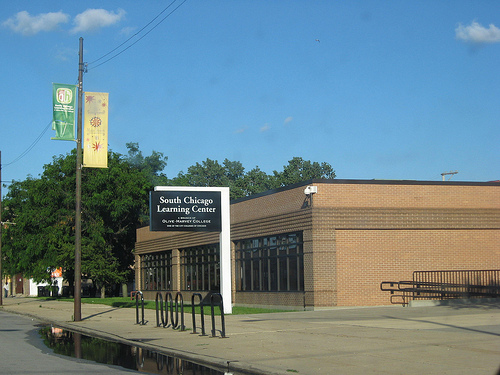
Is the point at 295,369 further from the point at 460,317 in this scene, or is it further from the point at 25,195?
the point at 25,195

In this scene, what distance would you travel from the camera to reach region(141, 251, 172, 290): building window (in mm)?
41469

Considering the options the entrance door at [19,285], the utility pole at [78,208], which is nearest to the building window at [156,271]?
the utility pole at [78,208]

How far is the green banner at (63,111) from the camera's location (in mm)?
23078

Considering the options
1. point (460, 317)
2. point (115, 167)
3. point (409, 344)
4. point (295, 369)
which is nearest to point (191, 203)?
point (460, 317)

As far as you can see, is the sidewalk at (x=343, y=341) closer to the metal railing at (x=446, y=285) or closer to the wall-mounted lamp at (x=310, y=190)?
the metal railing at (x=446, y=285)

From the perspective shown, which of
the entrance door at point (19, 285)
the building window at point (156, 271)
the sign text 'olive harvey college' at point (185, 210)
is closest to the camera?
the sign text 'olive harvey college' at point (185, 210)

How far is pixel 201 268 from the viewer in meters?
36.1

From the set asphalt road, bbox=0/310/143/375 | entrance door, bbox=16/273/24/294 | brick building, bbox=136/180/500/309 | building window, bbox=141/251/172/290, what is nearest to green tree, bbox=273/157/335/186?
entrance door, bbox=16/273/24/294

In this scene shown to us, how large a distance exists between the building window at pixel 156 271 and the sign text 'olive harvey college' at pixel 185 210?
52.0ft

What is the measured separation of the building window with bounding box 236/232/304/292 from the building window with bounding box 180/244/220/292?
212cm

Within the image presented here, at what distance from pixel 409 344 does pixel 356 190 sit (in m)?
14.1

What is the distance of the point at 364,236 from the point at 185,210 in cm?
753

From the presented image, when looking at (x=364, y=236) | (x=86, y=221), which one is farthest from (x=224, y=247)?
(x=86, y=221)

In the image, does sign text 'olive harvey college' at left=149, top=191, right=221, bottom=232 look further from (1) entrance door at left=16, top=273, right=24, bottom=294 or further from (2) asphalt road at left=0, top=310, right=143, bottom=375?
(1) entrance door at left=16, top=273, right=24, bottom=294
